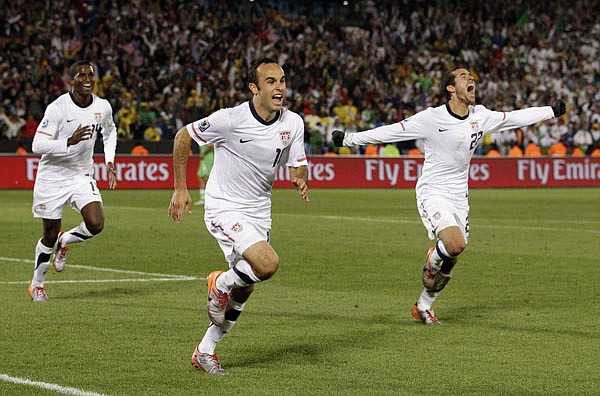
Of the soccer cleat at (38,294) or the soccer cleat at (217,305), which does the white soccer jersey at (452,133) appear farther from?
the soccer cleat at (38,294)

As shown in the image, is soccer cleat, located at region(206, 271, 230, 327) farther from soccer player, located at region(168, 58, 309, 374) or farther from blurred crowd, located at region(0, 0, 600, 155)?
blurred crowd, located at region(0, 0, 600, 155)

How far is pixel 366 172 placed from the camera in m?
35.1

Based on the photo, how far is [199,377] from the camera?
285 inches

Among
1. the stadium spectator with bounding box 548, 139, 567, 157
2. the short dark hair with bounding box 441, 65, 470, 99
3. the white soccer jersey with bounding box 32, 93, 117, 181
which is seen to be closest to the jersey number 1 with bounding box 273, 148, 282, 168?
the short dark hair with bounding box 441, 65, 470, 99

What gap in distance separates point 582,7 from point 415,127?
139ft

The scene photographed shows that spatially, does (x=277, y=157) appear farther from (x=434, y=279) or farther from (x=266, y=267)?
(x=434, y=279)

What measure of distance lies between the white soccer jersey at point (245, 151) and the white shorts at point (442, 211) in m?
2.51

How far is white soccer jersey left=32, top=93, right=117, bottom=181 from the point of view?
1116 centimetres

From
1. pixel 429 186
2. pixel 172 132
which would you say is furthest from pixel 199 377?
pixel 172 132

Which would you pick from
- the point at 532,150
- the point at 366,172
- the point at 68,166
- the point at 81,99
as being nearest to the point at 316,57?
the point at 532,150

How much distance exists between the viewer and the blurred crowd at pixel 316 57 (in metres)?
36.0

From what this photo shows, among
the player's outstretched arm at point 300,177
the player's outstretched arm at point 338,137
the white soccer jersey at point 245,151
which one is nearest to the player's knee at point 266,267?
the white soccer jersey at point 245,151

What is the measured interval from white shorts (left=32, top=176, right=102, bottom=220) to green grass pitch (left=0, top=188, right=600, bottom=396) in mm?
861

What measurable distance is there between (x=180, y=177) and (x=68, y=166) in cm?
441
